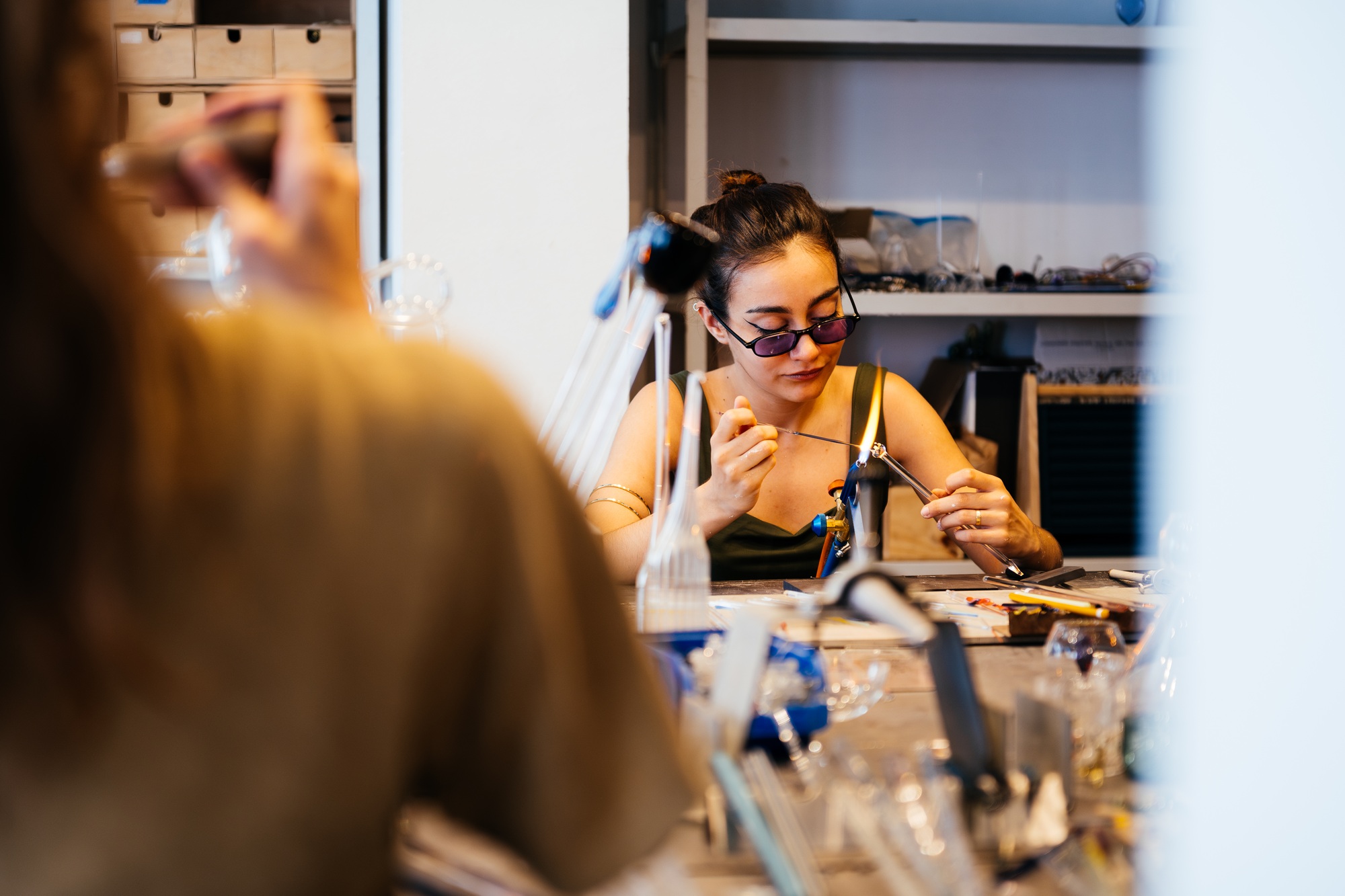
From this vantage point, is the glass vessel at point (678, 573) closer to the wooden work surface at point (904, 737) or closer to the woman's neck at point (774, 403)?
the wooden work surface at point (904, 737)

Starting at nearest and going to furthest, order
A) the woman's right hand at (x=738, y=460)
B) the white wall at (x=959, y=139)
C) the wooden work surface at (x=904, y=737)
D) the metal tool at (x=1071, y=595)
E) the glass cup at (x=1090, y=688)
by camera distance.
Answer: the wooden work surface at (x=904, y=737), the glass cup at (x=1090, y=688), the metal tool at (x=1071, y=595), the woman's right hand at (x=738, y=460), the white wall at (x=959, y=139)

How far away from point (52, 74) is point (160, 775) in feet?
0.81

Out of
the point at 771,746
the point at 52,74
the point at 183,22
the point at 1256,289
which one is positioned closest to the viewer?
the point at 52,74

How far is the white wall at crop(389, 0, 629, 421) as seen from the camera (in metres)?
1.93

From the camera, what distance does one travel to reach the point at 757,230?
1.72 meters

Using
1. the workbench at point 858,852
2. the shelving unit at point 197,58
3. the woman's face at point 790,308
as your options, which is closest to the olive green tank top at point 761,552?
the woman's face at point 790,308

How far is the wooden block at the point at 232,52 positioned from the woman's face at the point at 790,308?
113 centimetres

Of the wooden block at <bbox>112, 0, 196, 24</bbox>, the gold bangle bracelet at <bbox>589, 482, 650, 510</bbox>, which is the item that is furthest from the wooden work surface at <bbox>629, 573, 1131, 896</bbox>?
the wooden block at <bbox>112, 0, 196, 24</bbox>

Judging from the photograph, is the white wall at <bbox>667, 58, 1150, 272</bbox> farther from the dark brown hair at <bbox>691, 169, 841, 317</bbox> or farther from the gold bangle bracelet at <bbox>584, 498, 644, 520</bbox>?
the gold bangle bracelet at <bbox>584, 498, 644, 520</bbox>

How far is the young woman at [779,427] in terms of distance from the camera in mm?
1439

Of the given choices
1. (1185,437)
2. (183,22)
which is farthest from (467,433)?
(183,22)

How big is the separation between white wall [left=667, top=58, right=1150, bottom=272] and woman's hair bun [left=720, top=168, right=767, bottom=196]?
922mm

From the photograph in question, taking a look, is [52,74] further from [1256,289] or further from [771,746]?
[771,746]

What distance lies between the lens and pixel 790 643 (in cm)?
88
